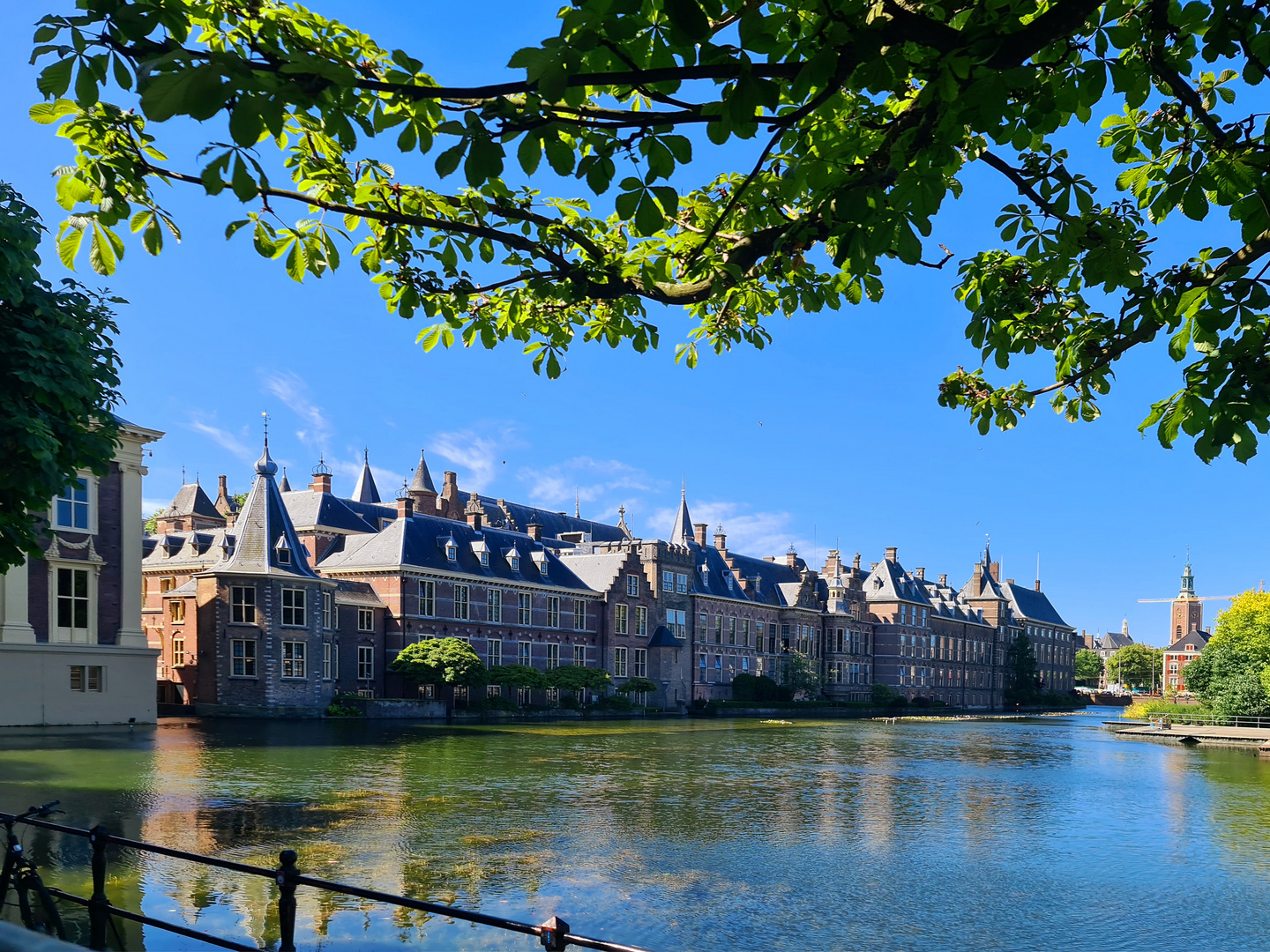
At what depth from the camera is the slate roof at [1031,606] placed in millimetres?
123312

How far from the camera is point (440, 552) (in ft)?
185

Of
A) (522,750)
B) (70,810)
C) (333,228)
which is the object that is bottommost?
(522,750)

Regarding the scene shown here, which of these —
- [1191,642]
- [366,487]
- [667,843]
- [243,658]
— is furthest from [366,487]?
[1191,642]

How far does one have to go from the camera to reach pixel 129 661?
121 ft

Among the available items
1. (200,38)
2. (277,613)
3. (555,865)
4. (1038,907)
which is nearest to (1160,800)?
(1038,907)

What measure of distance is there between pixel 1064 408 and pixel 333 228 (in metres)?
5.99

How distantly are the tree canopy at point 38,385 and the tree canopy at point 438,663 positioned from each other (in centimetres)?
3643

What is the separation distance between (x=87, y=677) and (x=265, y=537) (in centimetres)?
1226

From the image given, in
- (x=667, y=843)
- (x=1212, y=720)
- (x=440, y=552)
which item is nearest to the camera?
(x=667, y=843)

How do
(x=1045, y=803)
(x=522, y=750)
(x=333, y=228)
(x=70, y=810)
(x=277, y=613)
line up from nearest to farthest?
(x=333, y=228), (x=70, y=810), (x=1045, y=803), (x=522, y=750), (x=277, y=613)

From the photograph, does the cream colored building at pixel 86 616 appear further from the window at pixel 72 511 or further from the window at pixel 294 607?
the window at pixel 294 607

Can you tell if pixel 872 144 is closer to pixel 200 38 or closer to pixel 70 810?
pixel 200 38

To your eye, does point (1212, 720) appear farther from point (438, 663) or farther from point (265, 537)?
point (265, 537)

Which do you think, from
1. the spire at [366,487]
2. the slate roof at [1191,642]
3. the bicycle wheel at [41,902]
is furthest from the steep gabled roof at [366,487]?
the slate roof at [1191,642]
